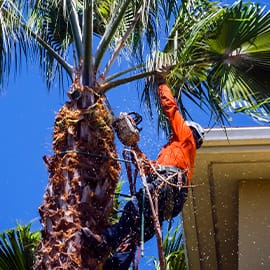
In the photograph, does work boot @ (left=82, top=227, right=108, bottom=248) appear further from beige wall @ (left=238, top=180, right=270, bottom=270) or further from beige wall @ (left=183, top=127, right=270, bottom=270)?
beige wall @ (left=238, top=180, right=270, bottom=270)

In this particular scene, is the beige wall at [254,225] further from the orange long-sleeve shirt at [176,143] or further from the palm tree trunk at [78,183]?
the palm tree trunk at [78,183]

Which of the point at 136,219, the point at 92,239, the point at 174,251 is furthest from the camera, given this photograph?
the point at 174,251

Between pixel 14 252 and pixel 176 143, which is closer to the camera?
pixel 176 143

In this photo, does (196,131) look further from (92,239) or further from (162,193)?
(92,239)

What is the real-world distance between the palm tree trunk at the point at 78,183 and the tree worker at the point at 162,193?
126 mm

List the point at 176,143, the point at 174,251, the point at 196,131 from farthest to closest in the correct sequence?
the point at 174,251, the point at 196,131, the point at 176,143

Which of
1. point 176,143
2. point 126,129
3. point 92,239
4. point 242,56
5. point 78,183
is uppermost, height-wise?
point 242,56

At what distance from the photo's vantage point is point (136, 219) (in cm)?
731

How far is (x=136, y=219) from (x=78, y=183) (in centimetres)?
65

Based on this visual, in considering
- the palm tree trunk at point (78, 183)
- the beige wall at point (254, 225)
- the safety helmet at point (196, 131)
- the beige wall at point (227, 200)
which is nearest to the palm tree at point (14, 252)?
the beige wall at point (227, 200)

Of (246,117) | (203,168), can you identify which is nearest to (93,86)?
(246,117)

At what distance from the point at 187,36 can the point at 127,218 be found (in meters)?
2.26

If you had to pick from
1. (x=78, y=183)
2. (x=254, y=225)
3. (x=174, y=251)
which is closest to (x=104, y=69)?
(x=78, y=183)

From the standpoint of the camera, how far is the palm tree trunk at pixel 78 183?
263 inches
